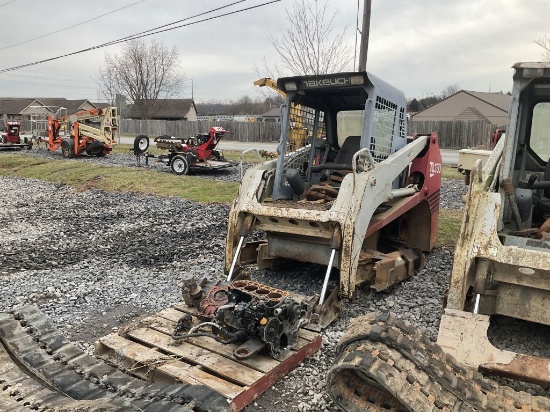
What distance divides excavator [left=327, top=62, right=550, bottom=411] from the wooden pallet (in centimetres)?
72

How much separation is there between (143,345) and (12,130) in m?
26.6

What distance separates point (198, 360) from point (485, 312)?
Result: 7.59 ft

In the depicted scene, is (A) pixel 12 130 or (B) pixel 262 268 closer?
(B) pixel 262 268

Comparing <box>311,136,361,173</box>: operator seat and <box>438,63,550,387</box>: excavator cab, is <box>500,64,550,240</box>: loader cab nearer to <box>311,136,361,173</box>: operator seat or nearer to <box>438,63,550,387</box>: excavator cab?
<box>438,63,550,387</box>: excavator cab

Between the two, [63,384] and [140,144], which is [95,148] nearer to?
[140,144]

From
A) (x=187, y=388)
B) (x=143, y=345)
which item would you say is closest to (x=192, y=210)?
(x=143, y=345)

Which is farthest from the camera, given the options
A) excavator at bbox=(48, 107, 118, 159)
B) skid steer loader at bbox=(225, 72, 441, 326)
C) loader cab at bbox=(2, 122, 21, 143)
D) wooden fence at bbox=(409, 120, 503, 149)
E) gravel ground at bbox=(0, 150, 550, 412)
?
wooden fence at bbox=(409, 120, 503, 149)

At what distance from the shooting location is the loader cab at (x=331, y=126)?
18.5 feet

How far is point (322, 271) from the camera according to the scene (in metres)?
6.21

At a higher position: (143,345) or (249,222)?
(249,222)

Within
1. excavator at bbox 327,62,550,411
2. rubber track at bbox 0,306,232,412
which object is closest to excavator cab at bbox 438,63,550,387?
excavator at bbox 327,62,550,411

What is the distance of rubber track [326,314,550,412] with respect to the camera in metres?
2.57

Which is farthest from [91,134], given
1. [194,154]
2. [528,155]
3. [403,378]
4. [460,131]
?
[460,131]

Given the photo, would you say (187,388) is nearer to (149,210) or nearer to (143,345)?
(143,345)
